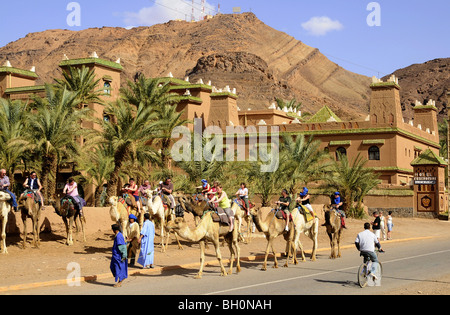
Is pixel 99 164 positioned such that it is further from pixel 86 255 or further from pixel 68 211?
pixel 86 255

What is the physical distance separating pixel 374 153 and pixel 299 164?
1487 cm

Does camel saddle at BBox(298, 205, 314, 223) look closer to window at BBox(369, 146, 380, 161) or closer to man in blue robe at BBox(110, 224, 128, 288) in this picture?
man in blue robe at BBox(110, 224, 128, 288)

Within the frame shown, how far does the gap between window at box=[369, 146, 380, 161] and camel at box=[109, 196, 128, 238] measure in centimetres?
3554

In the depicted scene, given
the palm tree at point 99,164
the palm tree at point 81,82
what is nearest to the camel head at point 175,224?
the palm tree at point 99,164

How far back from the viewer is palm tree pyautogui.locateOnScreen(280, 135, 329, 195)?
38312 mm

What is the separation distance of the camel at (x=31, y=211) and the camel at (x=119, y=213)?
3.00 meters

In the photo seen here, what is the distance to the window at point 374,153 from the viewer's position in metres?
52.0

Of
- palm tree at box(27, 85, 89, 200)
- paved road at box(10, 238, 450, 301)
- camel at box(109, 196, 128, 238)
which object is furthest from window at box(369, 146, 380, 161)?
camel at box(109, 196, 128, 238)

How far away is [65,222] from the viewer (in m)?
22.4

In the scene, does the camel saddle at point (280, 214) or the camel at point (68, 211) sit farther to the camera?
the camel at point (68, 211)

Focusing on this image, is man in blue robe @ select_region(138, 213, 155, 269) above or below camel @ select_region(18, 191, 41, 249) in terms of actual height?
below

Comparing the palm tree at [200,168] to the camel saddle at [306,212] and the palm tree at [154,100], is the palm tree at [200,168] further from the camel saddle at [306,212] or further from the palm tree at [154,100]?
the camel saddle at [306,212]

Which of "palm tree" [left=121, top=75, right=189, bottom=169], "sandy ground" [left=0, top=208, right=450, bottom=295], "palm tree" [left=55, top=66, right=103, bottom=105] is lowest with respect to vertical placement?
"sandy ground" [left=0, top=208, right=450, bottom=295]
